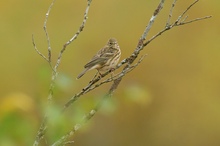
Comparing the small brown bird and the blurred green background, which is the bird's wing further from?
Answer: the blurred green background

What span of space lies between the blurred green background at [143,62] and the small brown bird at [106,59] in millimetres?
4984

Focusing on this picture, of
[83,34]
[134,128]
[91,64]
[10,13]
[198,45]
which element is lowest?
[91,64]

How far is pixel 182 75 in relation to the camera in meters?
10.2

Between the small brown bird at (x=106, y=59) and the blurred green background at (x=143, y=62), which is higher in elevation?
the blurred green background at (x=143, y=62)

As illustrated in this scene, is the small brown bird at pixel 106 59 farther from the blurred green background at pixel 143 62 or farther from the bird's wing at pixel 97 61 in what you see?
the blurred green background at pixel 143 62

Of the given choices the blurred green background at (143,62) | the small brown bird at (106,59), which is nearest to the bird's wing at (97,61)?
the small brown bird at (106,59)

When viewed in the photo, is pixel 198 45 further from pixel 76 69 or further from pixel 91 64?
A: pixel 91 64

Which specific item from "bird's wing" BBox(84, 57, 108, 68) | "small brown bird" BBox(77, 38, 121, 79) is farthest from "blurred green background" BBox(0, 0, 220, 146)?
"bird's wing" BBox(84, 57, 108, 68)

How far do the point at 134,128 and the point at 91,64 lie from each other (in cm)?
592

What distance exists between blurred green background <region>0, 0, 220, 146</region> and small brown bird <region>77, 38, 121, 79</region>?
16.4ft

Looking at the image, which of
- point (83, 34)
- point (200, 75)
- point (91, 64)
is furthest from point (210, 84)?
point (91, 64)

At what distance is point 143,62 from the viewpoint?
33.3 feet

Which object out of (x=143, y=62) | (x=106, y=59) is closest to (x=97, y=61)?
(x=106, y=59)

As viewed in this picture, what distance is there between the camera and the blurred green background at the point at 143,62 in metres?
9.59
